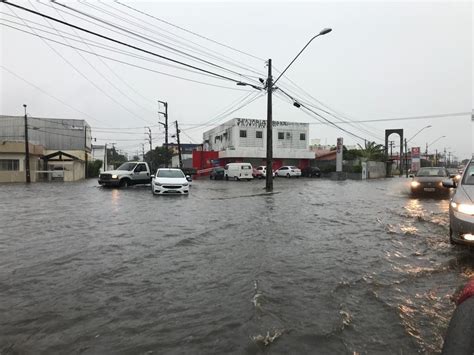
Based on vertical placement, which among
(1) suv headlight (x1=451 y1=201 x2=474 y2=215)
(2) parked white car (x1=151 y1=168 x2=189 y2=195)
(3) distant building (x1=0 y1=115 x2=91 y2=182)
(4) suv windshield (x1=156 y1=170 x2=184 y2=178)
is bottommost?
(2) parked white car (x1=151 y1=168 x2=189 y2=195)

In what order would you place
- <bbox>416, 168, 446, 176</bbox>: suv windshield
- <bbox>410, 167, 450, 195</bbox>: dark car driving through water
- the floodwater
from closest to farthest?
the floodwater < <bbox>410, 167, 450, 195</bbox>: dark car driving through water < <bbox>416, 168, 446, 176</bbox>: suv windshield

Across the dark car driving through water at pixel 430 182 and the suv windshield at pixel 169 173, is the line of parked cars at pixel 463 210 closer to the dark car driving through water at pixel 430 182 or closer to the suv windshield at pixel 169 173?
the dark car driving through water at pixel 430 182

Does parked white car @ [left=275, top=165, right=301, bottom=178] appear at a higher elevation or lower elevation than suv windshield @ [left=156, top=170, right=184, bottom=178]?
lower

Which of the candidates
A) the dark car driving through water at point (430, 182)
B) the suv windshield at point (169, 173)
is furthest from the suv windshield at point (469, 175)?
the suv windshield at point (169, 173)

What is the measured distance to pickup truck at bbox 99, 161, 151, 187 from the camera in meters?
25.9

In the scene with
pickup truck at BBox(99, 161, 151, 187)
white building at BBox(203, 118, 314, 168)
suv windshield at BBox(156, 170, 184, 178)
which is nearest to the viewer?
suv windshield at BBox(156, 170, 184, 178)

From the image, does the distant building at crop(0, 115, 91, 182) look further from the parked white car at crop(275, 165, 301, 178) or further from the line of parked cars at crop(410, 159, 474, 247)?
the line of parked cars at crop(410, 159, 474, 247)

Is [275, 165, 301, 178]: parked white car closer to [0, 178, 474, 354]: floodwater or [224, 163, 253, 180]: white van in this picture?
[224, 163, 253, 180]: white van

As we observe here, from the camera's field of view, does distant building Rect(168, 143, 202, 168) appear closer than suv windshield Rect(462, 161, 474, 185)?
No

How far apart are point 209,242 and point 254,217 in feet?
13.6

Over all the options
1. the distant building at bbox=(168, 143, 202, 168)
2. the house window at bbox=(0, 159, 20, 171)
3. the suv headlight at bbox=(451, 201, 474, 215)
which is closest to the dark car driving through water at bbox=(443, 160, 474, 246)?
the suv headlight at bbox=(451, 201, 474, 215)

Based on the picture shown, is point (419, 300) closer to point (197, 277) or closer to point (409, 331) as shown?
point (409, 331)

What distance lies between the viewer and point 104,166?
74750mm

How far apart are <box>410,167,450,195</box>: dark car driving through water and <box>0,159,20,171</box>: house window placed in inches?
1415
